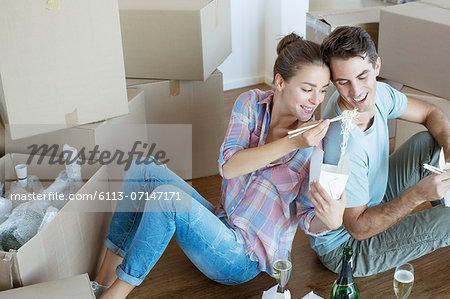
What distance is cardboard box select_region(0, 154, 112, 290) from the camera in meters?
1.50

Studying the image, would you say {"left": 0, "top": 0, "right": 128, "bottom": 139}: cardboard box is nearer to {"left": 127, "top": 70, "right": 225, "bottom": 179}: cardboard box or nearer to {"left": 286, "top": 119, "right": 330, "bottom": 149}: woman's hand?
{"left": 127, "top": 70, "right": 225, "bottom": 179}: cardboard box

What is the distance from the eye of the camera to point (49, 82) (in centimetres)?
187

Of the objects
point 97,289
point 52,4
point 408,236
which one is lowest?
point 97,289

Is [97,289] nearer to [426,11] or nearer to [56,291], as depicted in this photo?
[56,291]

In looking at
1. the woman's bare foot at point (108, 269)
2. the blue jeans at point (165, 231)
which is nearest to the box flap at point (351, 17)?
the blue jeans at point (165, 231)

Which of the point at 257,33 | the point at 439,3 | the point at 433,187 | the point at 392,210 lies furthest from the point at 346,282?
the point at 257,33

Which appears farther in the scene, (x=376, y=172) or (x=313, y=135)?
(x=376, y=172)

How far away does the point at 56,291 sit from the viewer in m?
1.44

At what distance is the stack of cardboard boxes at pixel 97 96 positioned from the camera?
1745 millimetres

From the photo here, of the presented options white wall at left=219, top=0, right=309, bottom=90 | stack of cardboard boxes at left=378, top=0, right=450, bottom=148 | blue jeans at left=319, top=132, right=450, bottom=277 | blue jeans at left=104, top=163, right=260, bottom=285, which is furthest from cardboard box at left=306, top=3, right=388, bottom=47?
blue jeans at left=104, top=163, right=260, bottom=285

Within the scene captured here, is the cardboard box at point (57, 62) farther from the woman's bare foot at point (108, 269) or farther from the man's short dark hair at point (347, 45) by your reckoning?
the man's short dark hair at point (347, 45)

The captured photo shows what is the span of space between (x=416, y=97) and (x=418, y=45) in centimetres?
22

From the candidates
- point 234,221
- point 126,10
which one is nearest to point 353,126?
point 234,221

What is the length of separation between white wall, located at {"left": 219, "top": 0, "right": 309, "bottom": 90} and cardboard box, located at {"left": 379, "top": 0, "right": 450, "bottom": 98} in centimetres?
101
